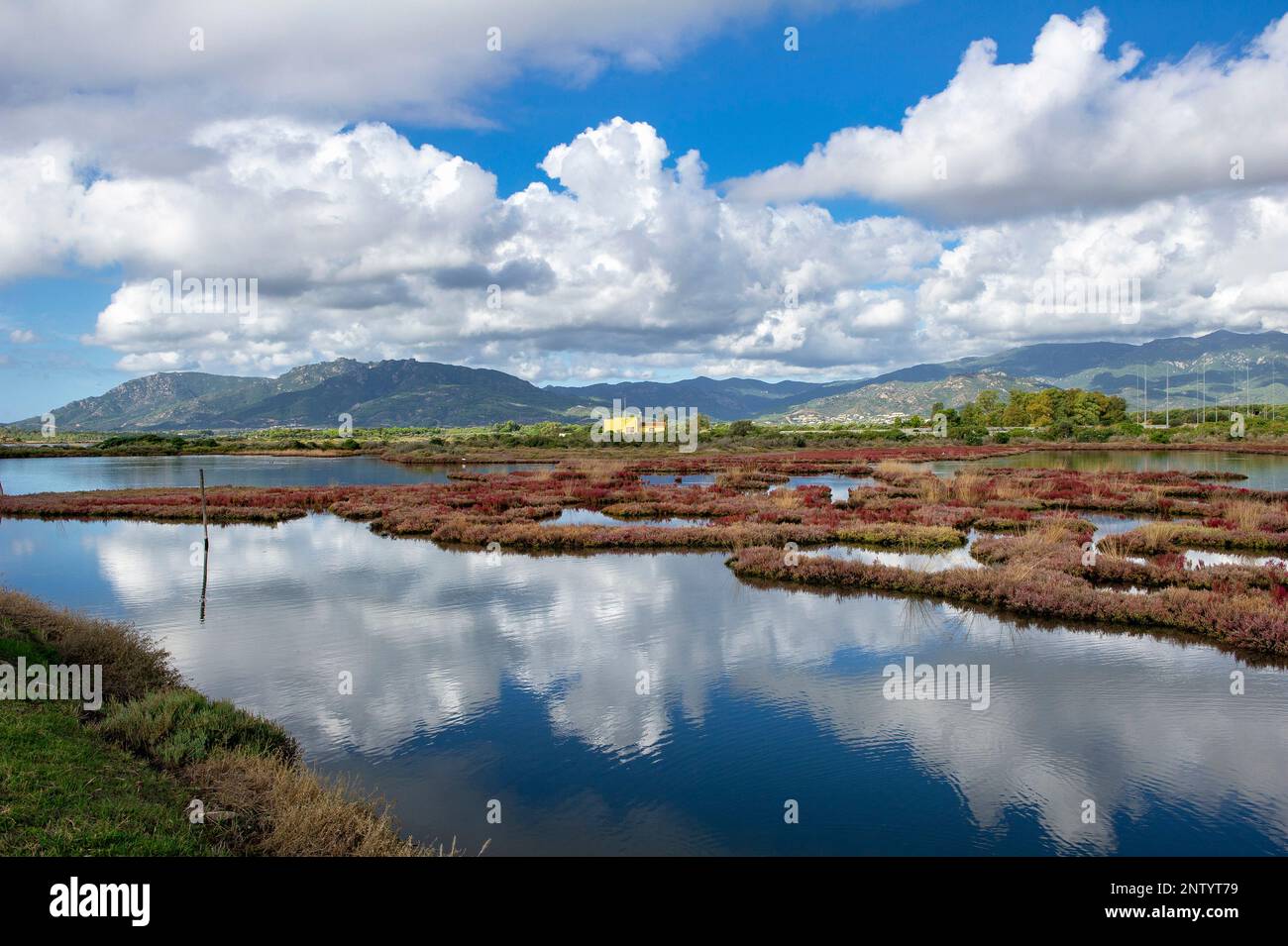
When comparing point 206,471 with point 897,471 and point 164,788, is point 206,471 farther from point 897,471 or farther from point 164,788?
point 164,788

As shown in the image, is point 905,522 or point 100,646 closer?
point 100,646

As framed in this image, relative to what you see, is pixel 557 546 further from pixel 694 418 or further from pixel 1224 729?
pixel 694 418

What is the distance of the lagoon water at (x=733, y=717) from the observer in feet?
28.9

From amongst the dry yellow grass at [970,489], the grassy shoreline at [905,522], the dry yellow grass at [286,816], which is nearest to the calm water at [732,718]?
the dry yellow grass at [286,816]

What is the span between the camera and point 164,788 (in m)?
8.15

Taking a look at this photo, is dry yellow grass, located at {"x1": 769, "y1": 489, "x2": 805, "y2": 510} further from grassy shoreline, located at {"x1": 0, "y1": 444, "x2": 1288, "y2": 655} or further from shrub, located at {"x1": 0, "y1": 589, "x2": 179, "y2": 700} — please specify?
shrub, located at {"x1": 0, "y1": 589, "x2": 179, "y2": 700}

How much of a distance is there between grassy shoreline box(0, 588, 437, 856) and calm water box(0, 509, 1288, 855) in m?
1.27

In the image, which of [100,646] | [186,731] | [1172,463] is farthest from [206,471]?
[1172,463]

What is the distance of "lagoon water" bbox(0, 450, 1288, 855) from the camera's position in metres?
8.80

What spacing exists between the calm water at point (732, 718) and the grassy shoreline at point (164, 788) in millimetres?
1270

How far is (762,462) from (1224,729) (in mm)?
57035

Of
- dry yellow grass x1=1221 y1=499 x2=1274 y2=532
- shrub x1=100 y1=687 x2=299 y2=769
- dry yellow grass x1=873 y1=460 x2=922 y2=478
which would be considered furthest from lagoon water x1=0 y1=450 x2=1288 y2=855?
dry yellow grass x1=873 y1=460 x2=922 y2=478

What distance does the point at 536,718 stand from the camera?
11.9m

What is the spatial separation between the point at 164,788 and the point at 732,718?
7.68 metres
